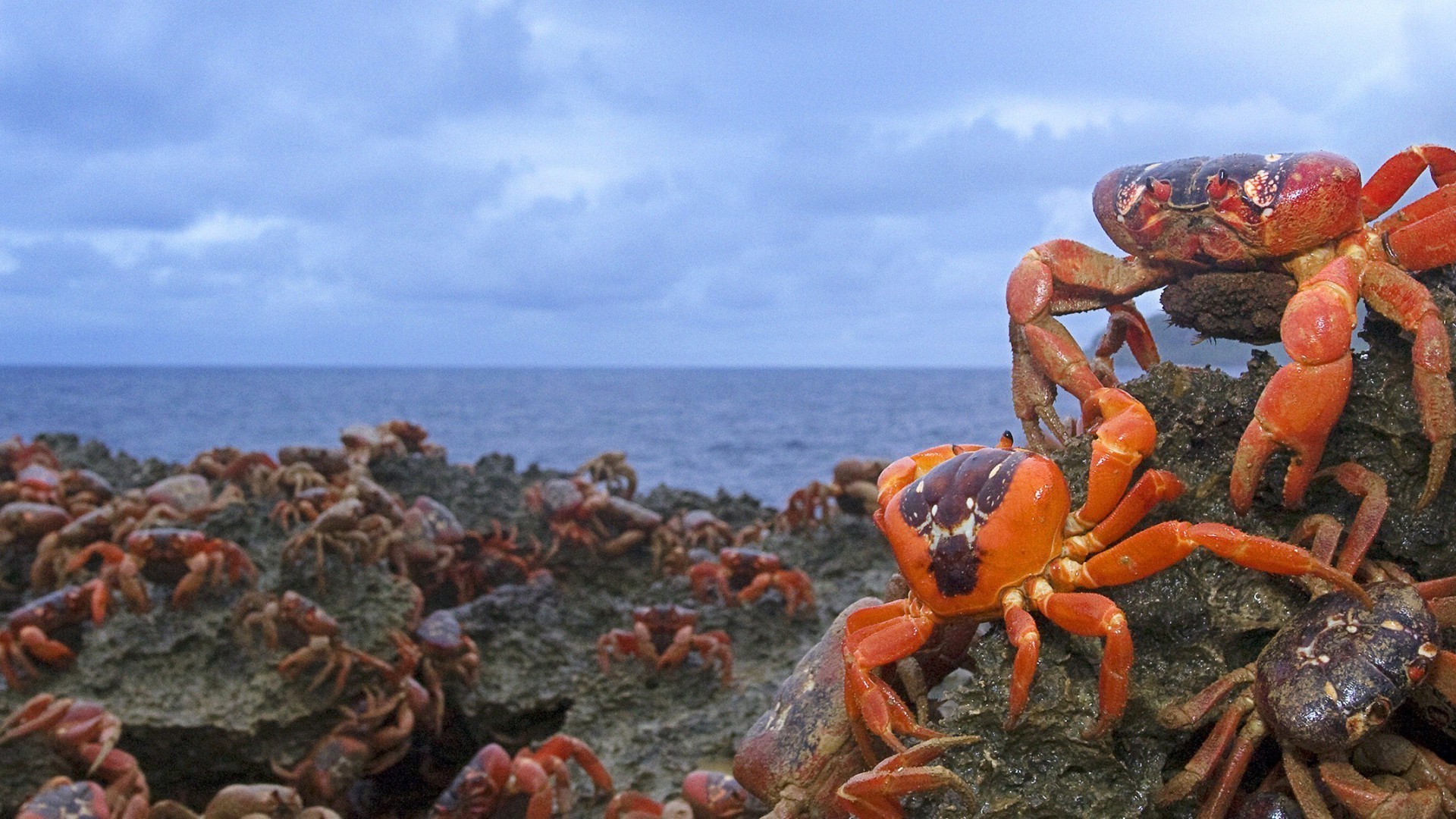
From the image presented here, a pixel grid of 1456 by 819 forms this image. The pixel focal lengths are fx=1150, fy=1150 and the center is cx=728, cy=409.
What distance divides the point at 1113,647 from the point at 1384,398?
111 cm

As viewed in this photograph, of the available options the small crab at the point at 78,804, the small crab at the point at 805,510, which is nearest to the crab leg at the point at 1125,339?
the small crab at the point at 78,804

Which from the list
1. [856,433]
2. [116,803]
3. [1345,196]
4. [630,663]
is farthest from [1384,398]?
[856,433]

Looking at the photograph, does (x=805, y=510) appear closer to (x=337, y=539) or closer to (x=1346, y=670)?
(x=337, y=539)

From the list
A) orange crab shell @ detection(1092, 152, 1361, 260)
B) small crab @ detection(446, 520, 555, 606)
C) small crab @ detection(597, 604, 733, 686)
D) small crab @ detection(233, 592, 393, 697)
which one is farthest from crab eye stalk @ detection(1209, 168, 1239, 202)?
small crab @ detection(446, 520, 555, 606)

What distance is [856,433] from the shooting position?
49406 millimetres

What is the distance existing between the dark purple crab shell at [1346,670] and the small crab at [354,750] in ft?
19.4

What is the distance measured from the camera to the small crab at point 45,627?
7324 mm

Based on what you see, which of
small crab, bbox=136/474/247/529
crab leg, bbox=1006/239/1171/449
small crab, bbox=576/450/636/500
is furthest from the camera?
small crab, bbox=576/450/636/500

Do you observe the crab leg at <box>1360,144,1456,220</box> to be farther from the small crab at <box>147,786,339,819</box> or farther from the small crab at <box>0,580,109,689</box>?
the small crab at <box>0,580,109,689</box>

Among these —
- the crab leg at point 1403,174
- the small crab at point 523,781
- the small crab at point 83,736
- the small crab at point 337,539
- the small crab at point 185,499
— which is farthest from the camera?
the small crab at point 185,499

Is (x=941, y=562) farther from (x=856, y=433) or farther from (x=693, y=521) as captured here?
(x=856, y=433)

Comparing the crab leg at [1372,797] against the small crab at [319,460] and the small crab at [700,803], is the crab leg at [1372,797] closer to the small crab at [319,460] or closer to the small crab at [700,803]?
the small crab at [700,803]

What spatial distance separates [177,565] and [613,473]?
18.2 feet

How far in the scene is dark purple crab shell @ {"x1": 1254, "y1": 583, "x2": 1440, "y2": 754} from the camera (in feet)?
9.04
